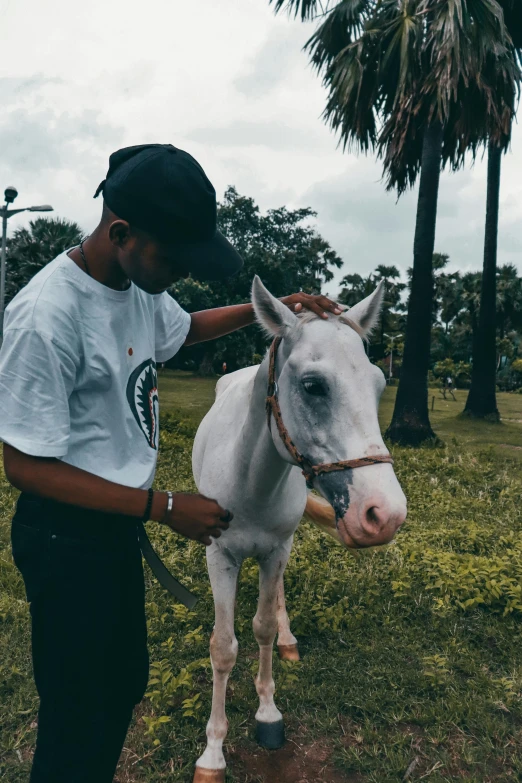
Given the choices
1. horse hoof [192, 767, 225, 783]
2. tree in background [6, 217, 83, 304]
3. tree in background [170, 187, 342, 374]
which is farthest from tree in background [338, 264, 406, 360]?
horse hoof [192, 767, 225, 783]

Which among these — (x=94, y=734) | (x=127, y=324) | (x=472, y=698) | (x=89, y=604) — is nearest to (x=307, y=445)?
(x=127, y=324)

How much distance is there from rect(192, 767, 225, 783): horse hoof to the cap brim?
2.19 metres

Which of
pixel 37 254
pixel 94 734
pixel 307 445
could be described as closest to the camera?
pixel 94 734

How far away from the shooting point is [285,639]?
142 inches

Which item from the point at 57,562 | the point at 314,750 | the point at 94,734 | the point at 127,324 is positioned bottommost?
the point at 314,750

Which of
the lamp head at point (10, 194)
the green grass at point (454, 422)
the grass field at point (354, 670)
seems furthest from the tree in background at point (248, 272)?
the grass field at point (354, 670)

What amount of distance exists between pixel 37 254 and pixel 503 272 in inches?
1253

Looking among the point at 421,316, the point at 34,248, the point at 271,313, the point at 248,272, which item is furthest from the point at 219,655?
the point at 248,272

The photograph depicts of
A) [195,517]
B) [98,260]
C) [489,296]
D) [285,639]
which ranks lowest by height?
[285,639]

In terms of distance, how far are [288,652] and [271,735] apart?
760 millimetres

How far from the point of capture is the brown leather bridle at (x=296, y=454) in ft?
5.47

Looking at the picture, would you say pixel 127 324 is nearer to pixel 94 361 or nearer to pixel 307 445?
pixel 94 361

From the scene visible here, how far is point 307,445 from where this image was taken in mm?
1867

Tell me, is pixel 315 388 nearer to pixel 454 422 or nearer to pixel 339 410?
pixel 339 410
